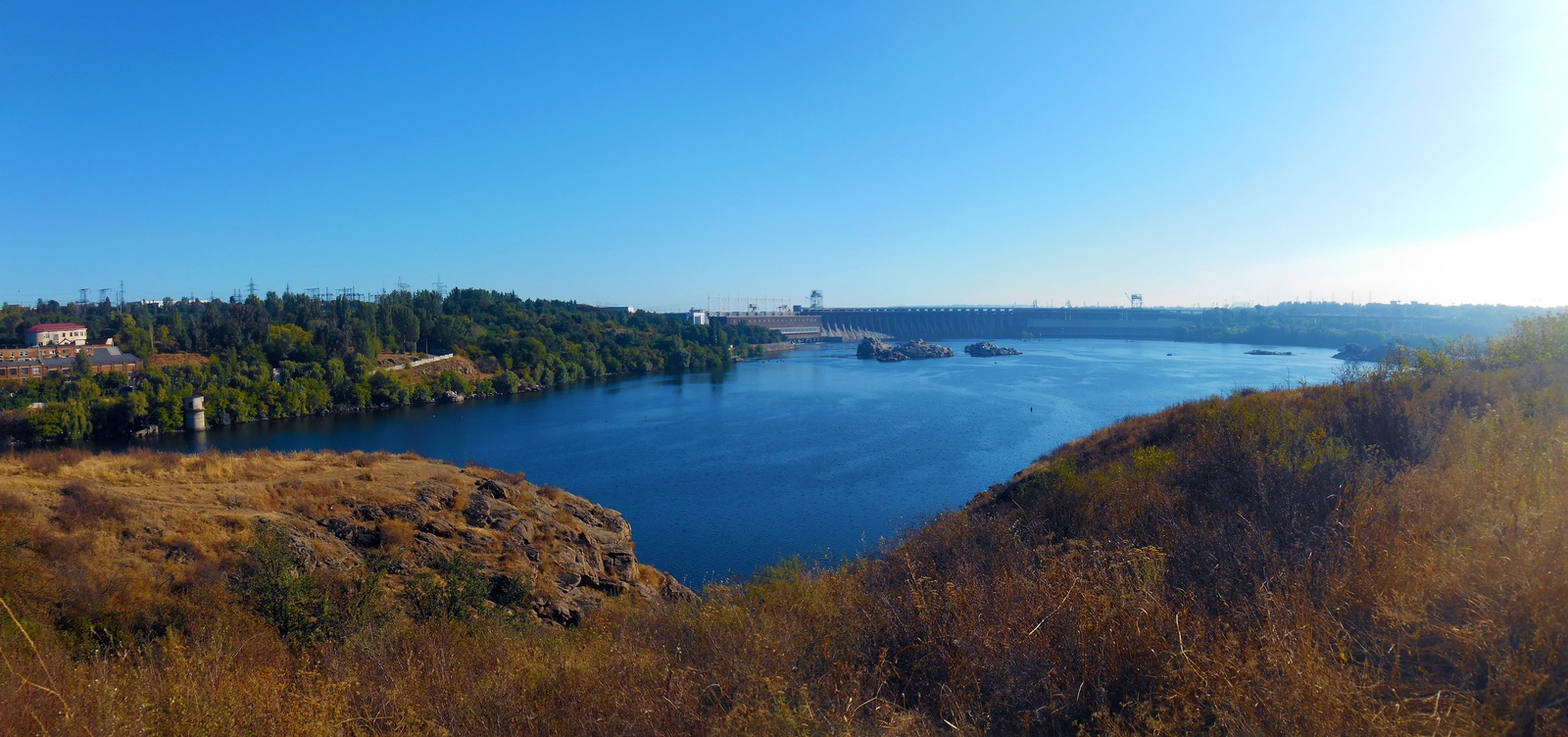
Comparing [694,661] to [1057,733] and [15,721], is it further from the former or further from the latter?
[15,721]

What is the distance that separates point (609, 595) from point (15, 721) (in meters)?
5.58

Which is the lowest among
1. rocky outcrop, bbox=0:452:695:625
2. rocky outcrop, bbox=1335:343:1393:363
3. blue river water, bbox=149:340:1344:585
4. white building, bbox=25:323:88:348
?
blue river water, bbox=149:340:1344:585

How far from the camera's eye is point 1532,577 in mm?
1880

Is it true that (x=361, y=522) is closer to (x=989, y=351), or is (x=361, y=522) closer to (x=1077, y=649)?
(x=1077, y=649)

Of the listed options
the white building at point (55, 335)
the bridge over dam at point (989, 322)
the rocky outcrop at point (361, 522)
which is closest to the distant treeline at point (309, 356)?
the white building at point (55, 335)

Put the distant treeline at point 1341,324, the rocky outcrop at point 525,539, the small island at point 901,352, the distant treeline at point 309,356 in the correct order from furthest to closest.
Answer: the small island at point 901,352
the distant treeline at point 1341,324
the distant treeline at point 309,356
the rocky outcrop at point 525,539

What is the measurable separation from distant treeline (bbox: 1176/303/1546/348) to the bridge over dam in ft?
18.6

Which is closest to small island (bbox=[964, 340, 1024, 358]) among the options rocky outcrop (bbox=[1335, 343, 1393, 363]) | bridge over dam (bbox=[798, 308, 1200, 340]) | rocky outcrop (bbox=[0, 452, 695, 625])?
rocky outcrop (bbox=[1335, 343, 1393, 363])

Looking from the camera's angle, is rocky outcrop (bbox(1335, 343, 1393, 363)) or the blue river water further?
rocky outcrop (bbox(1335, 343, 1393, 363))

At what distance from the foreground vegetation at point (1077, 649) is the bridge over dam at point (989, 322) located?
208 feet

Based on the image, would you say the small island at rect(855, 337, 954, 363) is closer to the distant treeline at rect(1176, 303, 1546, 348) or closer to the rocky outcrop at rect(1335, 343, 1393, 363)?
the rocky outcrop at rect(1335, 343, 1393, 363)

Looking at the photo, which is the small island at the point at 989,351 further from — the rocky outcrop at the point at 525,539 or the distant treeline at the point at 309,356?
the rocky outcrop at the point at 525,539

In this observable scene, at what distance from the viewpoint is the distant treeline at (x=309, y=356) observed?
19922 millimetres

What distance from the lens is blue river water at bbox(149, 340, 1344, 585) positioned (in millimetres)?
11062
